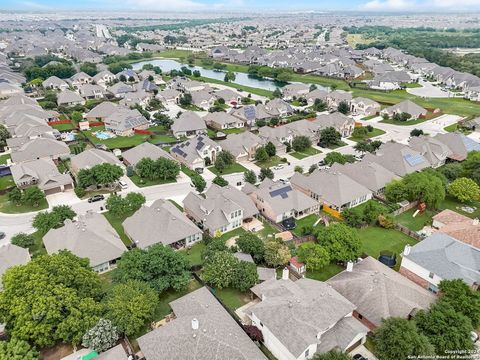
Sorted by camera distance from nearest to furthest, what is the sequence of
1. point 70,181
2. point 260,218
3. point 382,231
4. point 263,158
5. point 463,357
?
point 463,357 < point 382,231 < point 260,218 < point 70,181 < point 263,158

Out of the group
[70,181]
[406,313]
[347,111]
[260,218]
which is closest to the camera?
[406,313]

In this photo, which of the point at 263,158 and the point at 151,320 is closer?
the point at 151,320

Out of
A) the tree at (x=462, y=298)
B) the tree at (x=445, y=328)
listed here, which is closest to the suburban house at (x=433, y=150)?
the tree at (x=462, y=298)

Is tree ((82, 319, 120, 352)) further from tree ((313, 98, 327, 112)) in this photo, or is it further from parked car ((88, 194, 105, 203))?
tree ((313, 98, 327, 112))

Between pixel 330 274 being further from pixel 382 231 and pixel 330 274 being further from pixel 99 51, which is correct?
pixel 99 51

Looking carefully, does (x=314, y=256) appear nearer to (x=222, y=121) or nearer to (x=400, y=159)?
(x=400, y=159)

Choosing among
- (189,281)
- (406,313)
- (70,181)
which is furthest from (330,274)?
(70,181)
